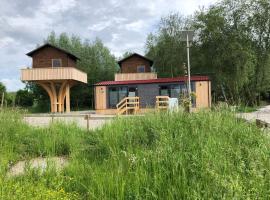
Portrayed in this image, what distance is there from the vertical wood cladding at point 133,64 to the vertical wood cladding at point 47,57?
607 centimetres

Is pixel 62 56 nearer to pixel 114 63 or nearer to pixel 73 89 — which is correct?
pixel 73 89

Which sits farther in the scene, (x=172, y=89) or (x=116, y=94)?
(x=116, y=94)

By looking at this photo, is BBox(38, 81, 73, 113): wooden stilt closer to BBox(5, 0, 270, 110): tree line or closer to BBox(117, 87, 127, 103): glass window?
BBox(5, 0, 270, 110): tree line

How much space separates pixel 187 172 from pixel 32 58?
33.2 metres

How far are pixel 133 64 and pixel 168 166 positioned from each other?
33649 millimetres

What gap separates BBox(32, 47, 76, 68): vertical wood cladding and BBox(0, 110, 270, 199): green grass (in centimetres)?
2861

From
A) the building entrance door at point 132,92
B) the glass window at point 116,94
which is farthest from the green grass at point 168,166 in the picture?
the glass window at point 116,94

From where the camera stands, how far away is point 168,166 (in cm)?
393

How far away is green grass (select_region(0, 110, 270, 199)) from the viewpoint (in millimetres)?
3338

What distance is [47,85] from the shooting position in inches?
1341

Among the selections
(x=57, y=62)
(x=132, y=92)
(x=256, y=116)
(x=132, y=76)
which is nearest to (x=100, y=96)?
(x=132, y=92)

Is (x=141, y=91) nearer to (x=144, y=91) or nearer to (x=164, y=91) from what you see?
(x=144, y=91)

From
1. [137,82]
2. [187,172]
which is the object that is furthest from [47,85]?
[187,172]

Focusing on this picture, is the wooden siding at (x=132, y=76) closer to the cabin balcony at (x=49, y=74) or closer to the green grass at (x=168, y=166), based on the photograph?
the cabin balcony at (x=49, y=74)
